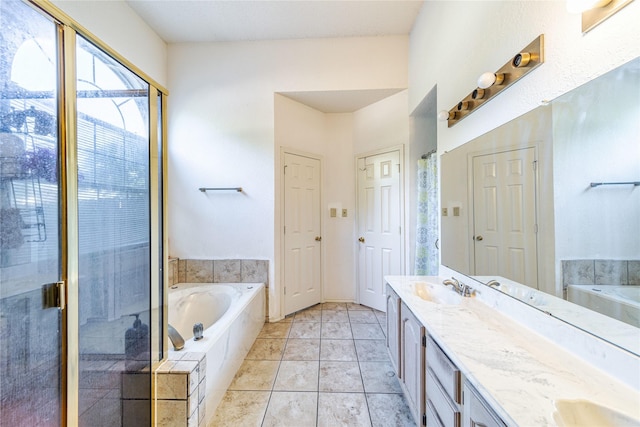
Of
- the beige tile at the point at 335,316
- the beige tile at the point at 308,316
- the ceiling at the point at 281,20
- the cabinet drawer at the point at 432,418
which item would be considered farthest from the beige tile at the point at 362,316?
the ceiling at the point at 281,20

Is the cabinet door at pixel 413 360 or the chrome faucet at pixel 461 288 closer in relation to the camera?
the cabinet door at pixel 413 360

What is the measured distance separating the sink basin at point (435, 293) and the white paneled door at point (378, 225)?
112 cm

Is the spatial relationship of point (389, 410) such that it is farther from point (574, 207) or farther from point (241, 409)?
point (574, 207)

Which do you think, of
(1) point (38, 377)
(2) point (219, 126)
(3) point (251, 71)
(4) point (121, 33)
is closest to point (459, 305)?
(1) point (38, 377)

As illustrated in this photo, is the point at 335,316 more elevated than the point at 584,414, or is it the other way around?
the point at 584,414

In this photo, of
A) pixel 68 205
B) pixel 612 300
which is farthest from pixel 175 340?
pixel 612 300

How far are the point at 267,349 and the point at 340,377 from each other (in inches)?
28.6

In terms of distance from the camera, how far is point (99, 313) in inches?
41.8

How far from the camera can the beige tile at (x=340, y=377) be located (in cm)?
166

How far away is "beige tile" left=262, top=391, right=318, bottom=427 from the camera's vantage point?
140 cm

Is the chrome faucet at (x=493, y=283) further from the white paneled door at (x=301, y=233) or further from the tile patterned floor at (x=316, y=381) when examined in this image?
the white paneled door at (x=301, y=233)

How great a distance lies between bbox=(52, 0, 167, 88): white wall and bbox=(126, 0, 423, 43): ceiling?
0.35ft

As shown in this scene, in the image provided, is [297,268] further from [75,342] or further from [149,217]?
[75,342]

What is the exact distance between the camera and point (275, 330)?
249 centimetres
